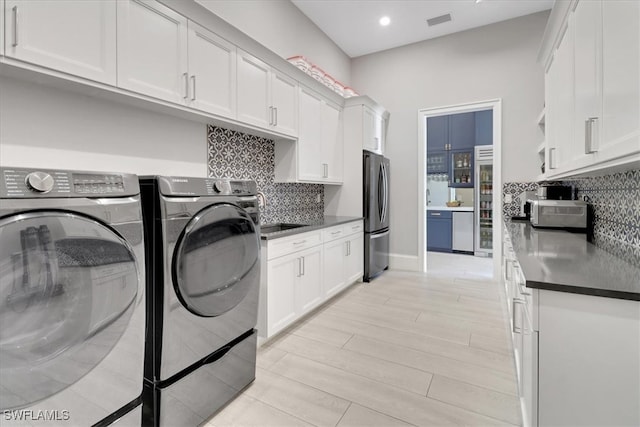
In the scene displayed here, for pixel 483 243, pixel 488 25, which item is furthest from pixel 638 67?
pixel 483 243

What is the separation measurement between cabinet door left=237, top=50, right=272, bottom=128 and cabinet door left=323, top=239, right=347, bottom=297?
137 centimetres

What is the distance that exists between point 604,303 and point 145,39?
2.42m

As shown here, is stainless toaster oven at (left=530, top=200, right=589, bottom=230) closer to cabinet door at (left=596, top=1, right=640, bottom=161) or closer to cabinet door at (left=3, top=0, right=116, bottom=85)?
cabinet door at (left=596, top=1, right=640, bottom=161)

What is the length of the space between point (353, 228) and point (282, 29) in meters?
2.40

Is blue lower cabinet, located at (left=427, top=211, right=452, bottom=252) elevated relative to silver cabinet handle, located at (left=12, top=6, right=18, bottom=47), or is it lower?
lower

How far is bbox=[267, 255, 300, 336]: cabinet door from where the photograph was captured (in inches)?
93.4

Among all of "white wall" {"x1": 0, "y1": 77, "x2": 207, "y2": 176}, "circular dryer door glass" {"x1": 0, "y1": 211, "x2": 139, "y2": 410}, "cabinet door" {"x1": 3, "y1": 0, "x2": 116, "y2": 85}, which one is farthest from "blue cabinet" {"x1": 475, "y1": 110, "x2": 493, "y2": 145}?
"circular dryer door glass" {"x1": 0, "y1": 211, "x2": 139, "y2": 410}

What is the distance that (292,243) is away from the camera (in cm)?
261

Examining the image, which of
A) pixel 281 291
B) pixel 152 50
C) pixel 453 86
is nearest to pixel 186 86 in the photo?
pixel 152 50

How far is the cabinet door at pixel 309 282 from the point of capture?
2.73 metres

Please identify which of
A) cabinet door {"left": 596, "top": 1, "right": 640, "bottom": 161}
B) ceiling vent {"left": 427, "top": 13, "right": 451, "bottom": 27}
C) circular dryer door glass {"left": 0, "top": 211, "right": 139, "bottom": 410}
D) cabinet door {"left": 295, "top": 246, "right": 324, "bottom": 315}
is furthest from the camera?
ceiling vent {"left": 427, "top": 13, "right": 451, "bottom": 27}

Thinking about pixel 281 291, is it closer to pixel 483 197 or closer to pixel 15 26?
pixel 15 26

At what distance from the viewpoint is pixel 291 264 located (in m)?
2.61

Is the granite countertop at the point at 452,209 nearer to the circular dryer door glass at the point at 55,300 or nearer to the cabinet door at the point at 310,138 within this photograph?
the cabinet door at the point at 310,138
